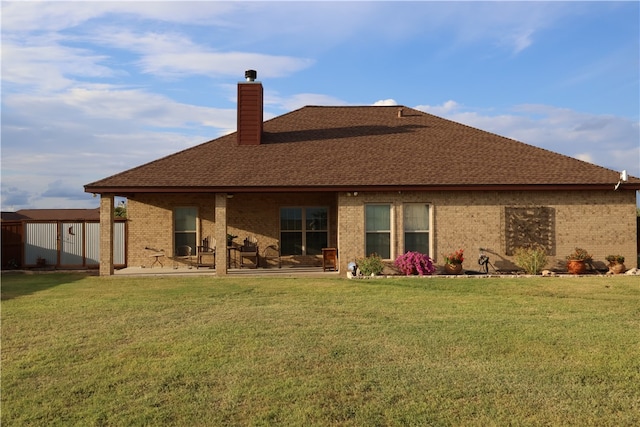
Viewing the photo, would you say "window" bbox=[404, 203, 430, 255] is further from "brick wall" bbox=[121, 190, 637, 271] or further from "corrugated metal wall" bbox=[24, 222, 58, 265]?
"corrugated metal wall" bbox=[24, 222, 58, 265]

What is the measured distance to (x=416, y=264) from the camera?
649 inches

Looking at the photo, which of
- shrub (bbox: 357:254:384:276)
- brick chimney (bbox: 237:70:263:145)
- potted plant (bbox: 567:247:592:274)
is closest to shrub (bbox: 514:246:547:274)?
potted plant (bbox: 567:247:592:274)

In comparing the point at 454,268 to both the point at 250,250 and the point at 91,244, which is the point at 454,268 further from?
the point at 91,244

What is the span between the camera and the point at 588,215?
17391 millimetres

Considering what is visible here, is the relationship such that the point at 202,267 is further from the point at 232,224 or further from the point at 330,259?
the point at 330,259

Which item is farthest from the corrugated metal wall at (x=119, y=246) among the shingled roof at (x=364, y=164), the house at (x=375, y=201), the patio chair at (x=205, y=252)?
the shingled roof at (x=364, y=164)

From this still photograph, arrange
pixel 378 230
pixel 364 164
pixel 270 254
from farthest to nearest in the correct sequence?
pixel 270 254
pixel 364 164
pixel 378 230

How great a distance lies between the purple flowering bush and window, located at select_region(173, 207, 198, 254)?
25.1ft

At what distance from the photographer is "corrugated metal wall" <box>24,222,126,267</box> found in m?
20.5

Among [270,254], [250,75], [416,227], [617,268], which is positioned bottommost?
[617,268]

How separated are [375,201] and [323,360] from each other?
421 inches

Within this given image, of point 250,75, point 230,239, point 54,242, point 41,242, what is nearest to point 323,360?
point 230,239

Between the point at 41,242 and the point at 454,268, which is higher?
the point at 41,242

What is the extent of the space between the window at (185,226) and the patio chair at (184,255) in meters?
0.10
